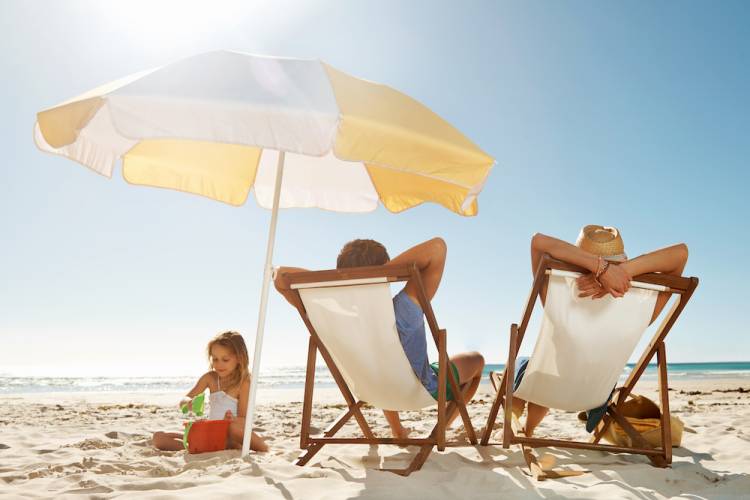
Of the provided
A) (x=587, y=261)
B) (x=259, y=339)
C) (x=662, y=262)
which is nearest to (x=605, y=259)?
(x=587, y=261)

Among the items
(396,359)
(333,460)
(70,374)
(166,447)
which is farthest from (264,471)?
(70,374)

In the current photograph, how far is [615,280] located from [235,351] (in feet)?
8.27

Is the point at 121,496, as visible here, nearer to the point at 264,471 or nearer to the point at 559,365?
the point at 264,471

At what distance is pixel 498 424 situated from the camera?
4.72m

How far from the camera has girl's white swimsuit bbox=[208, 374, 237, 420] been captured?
390 cm

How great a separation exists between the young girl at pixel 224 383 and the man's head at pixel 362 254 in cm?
129

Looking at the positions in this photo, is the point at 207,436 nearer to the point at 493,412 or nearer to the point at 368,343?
the point at 368,343

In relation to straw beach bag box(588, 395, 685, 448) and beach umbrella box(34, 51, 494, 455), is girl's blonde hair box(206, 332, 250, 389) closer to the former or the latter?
beach umbrella box(34, 51, 494, 455)

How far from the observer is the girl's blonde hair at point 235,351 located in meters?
3.97

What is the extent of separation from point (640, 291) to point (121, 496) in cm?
258

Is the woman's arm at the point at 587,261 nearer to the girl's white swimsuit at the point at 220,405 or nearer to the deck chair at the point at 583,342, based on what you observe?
the deck chair at the point at 583,342

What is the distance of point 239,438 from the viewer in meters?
3.68

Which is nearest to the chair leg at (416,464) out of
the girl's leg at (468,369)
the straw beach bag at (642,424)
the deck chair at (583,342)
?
the deck chair at (583,342)

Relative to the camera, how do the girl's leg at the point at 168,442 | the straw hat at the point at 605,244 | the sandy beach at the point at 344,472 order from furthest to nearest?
the girl's leg at the point at 168,442 < the straw hat at the point at 605,244 < the sandy beach at the point at 344,472
